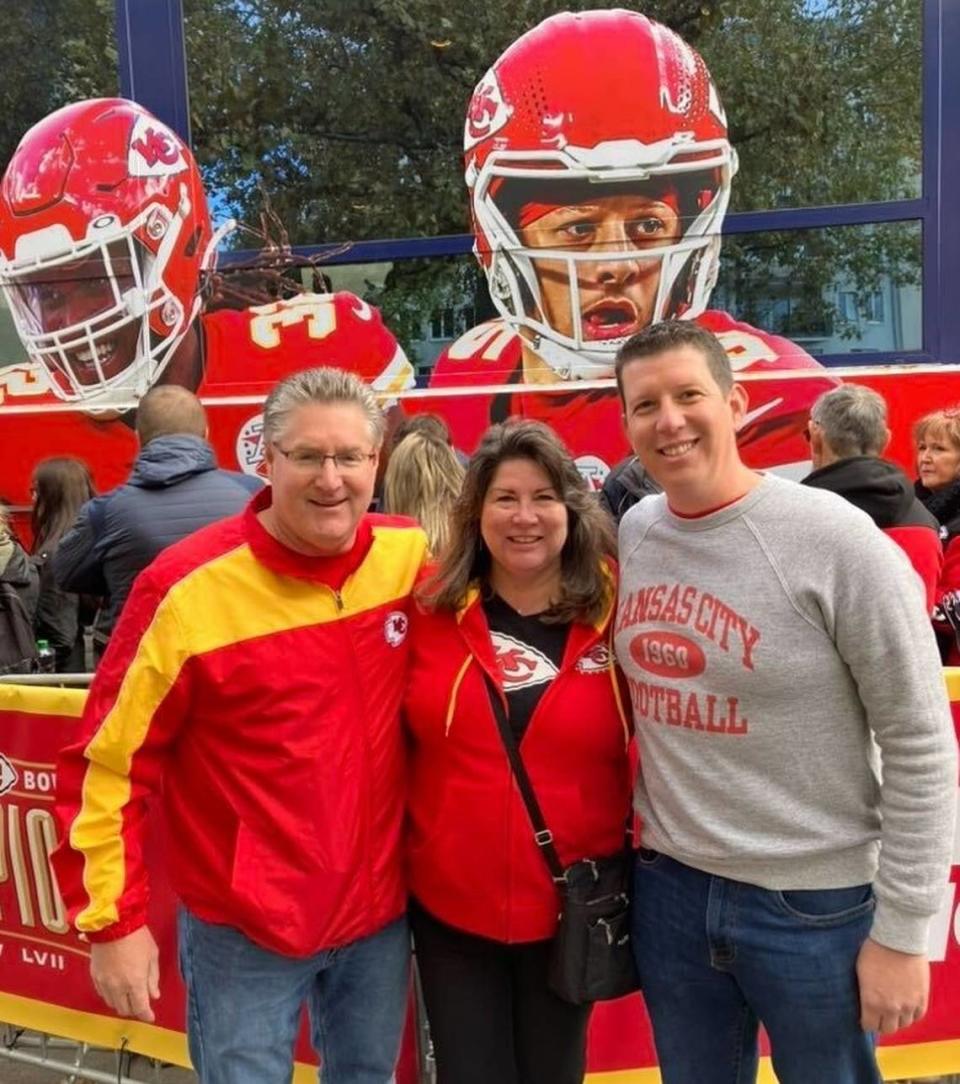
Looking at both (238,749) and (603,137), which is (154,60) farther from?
(238,749)

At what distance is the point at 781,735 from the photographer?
1431mm

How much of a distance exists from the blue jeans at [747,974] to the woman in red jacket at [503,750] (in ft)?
0.51

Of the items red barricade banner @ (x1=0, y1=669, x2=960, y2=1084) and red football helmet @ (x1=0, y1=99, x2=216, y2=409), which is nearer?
red barricade banner @ (x1=0, y1=669, x2=960, y2=1084)

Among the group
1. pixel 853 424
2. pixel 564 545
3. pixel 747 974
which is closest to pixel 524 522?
pixel 564 545

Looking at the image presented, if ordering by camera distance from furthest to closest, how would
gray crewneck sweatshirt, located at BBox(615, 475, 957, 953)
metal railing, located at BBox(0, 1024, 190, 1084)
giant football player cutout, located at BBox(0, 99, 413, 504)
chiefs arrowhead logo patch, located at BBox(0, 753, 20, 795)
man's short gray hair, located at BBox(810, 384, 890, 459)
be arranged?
giant football player cutout, located at BBox(0, 99, 413, 504) → man's short gray hair, located at BBox(810, 384, 890, 459) → metal railing, located at BBox(0, 1024, 190, 1084) → chiefs arrowhead logo patch, located at BBox(0, 753, 20, 795) → gray crewneck sweatshirt, located at BBox(615, 475, 957, 953)

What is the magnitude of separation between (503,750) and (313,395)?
634 millimetres

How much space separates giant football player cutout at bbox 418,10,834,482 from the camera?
173 inches

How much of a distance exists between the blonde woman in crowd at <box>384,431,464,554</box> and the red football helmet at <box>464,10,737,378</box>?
1.75 m

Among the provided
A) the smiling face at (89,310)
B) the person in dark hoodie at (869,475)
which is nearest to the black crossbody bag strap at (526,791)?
the person in dark hoodie at (869,475)

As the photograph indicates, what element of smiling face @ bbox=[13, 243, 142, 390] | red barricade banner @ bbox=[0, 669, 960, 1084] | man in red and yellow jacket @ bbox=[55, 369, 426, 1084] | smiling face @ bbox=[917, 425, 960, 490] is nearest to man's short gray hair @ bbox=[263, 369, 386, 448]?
man in red and yellow jacket @ bbox=[55, 369, 426, 1084]

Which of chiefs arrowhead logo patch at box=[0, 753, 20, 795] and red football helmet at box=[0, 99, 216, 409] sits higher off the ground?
red football helmet at box=[0, 99, 216, 409]

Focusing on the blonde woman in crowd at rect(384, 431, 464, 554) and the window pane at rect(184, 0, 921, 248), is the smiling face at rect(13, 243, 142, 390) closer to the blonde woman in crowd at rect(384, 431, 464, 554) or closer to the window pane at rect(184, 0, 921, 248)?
the window pane at rect(184, 0, 921, 248)

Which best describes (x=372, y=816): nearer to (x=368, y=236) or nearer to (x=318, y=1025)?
(x=318, y=1025)

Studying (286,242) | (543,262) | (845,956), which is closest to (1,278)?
(286,242)
